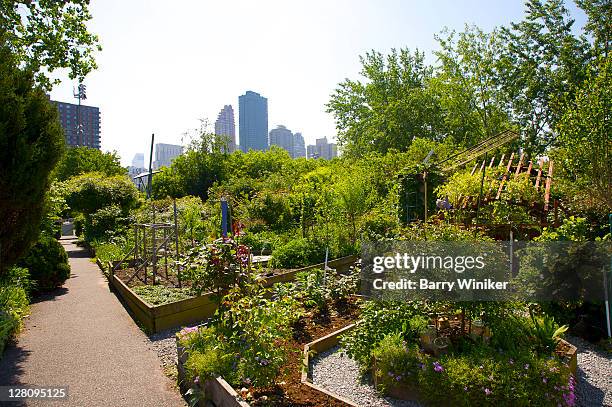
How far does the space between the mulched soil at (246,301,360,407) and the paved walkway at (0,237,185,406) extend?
1042mm

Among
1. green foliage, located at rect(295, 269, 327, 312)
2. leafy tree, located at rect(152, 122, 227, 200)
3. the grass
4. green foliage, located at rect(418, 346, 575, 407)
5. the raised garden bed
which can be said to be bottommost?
the raised garden bed

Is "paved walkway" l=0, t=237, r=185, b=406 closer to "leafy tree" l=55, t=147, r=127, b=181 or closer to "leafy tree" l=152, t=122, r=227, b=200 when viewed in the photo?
"leafy tree" l=152, t=122, r=227, b=200

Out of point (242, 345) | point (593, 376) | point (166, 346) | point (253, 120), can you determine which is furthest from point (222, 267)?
point (253, 120)

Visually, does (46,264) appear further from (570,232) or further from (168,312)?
(570,232)

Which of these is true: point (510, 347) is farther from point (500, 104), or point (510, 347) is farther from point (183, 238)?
point (500, 104)

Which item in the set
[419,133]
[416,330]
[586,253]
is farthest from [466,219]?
[419,133]

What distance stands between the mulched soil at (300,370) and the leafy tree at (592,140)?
5.33m

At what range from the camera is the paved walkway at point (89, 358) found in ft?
13.5

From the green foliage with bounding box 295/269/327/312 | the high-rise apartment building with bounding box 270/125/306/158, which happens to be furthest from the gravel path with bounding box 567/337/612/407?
the high-rise apartment building with bounding box 270/125/306/158

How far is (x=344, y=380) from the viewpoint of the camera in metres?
4.08

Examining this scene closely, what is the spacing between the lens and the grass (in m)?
6.44

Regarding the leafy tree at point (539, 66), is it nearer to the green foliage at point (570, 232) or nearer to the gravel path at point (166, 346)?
the green foliage at point (570, 232)

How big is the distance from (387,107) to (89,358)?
19.2 m

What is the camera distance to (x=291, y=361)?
4328 mm
